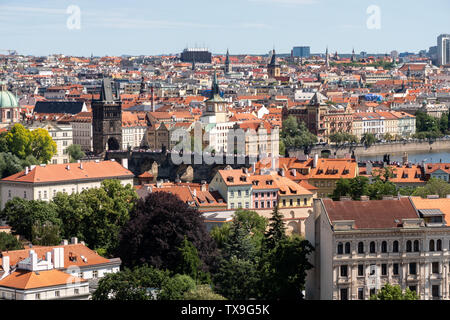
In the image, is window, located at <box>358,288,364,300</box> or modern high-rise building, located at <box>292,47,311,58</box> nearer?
window, located at <box>358,288,364,300</box>

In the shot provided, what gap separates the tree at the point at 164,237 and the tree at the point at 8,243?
214 centimetres

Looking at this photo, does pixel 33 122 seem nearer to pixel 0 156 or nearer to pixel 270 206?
pixel 0 156

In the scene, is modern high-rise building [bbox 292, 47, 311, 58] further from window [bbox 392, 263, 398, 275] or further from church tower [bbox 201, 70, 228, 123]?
window [bbox 392, 263, 398, 275]

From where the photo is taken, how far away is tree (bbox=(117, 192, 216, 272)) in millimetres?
23047

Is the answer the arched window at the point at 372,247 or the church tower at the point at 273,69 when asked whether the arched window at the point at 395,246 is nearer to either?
the arched window at the point at 372,247

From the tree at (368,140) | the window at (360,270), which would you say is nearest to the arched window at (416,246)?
the window at (360,270)

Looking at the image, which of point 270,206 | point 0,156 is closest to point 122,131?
point 0,156

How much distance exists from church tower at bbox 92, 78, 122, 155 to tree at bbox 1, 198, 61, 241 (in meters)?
35.3

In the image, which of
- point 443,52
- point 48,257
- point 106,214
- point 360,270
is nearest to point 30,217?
point 106,214

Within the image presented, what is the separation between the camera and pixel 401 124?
85.4 m

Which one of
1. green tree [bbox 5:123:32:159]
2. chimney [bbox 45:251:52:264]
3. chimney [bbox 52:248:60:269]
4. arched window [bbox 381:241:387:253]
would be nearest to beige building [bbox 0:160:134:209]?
chimney [bbox 52:248:60:269]

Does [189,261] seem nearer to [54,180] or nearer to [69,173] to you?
[54,180]

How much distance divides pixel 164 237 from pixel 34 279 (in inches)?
206
